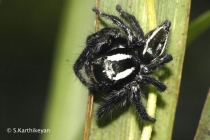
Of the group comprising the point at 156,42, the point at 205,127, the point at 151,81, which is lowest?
the point at 205,127

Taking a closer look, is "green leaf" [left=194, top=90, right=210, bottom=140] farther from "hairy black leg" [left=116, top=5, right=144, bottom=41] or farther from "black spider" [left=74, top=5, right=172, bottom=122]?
"hairy black leg" [left=116, top=5, right=144, bottom=41]

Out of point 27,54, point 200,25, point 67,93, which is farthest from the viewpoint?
point 27,54

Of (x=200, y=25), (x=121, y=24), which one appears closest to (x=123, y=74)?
(x=121, y=24)

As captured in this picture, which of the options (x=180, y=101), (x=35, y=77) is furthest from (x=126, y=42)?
(x=180, y=101)

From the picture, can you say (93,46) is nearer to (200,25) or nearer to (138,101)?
(138,101)

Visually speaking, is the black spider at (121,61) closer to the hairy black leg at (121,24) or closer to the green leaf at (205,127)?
the hairy black leg at (121,24)

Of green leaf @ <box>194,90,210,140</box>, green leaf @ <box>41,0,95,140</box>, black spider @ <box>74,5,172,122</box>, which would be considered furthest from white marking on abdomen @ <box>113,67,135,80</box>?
green leaf @ <box>194,90,210,140</box>

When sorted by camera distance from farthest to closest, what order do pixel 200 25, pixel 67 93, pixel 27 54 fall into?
1. pixel 27 54
2. pixel 200 25
3. pixel 67 93
